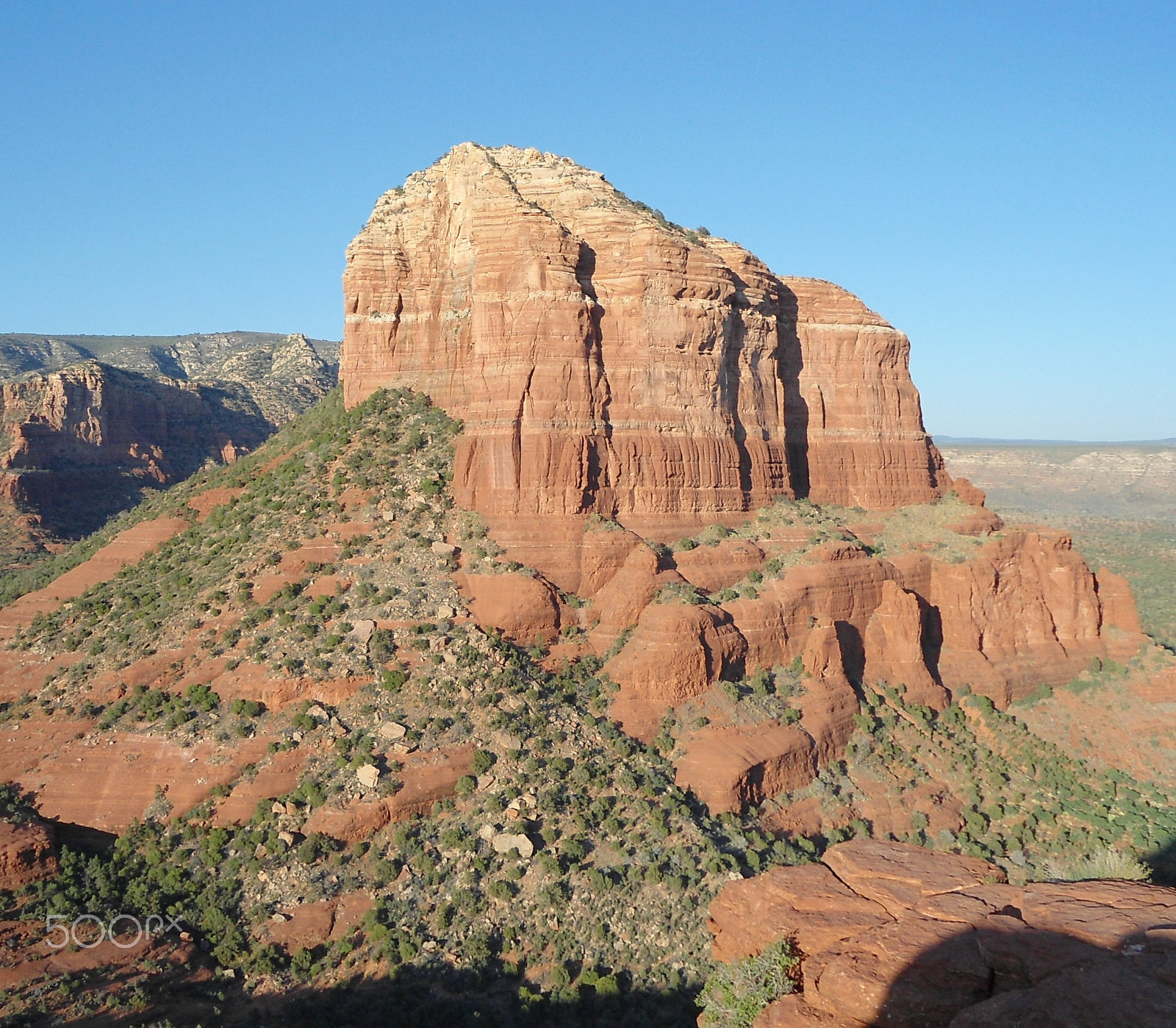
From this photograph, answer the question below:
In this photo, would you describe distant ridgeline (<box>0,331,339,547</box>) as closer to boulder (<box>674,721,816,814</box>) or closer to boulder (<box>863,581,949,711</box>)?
boulder (<box>674,721,816,814</box>)

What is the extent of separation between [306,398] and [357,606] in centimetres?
10513

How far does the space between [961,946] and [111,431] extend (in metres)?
116

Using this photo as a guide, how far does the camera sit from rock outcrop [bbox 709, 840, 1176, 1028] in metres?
11.3

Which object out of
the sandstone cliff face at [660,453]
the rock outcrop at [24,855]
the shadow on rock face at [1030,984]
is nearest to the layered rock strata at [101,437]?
the sandstone cliff face at [660,453]

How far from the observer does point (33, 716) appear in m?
33.8

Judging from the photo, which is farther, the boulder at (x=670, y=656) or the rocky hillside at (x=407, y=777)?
the boulder at (x=670, y=656)

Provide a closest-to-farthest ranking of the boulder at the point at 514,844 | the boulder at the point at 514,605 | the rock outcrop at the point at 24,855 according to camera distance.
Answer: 1. the rock outcrop at the point at 24,855
2. the boulder at the point at 514,844
3. the boulder at the point at 514,605

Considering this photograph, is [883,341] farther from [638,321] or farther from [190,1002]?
[190,1002]

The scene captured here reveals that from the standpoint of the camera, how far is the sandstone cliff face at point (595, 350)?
131 ft

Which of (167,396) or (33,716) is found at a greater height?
(167,396)

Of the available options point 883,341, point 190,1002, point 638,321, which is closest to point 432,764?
point 190,1002

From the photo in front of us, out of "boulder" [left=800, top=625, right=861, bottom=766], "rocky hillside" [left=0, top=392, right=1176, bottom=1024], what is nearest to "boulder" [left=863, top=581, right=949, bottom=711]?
"rocky hillside" [left=0, top=392, right=1176, bottom=1024]

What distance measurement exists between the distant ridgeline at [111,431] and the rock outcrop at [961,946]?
8193 cm

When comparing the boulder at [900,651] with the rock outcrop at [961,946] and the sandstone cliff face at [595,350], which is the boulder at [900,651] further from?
the rock outcrop at [961,946]
